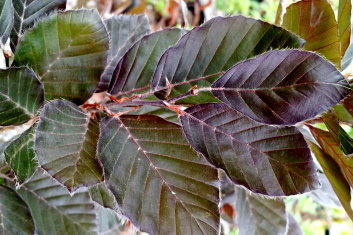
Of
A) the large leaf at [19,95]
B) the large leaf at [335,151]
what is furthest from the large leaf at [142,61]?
the large leaf at [335,151]

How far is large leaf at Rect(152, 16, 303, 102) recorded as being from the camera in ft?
1.58

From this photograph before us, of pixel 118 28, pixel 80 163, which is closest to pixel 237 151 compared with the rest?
pixel 80 163

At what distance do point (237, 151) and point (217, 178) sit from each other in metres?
0.05

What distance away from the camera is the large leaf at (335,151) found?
1.71 feet

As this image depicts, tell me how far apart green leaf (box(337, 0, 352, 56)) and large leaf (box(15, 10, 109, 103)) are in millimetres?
293

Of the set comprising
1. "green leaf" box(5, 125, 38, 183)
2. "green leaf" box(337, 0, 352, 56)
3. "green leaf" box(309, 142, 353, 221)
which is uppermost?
"green leaf" box(337, 0, 352, 56)

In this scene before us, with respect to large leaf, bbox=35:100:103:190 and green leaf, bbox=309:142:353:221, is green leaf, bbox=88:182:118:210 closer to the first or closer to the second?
large leaf, bbox=35:100:103:190

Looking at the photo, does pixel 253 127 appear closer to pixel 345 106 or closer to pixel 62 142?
pixel 345 106

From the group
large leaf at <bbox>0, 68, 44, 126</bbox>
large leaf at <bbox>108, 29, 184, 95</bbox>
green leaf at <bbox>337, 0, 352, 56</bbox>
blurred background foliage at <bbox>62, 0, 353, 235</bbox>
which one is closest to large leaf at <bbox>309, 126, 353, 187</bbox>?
green leaf at <bbox>337, 0, 352, 56</bbox>

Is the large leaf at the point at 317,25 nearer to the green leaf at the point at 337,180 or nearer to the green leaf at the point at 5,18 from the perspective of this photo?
the green leaf at the point at 337,180

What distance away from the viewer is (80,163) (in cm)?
48

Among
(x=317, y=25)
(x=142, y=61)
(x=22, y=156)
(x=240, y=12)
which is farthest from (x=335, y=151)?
(x=240, y=12)

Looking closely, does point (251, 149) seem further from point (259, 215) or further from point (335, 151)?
point (259, 215)

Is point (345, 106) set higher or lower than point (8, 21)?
lower
